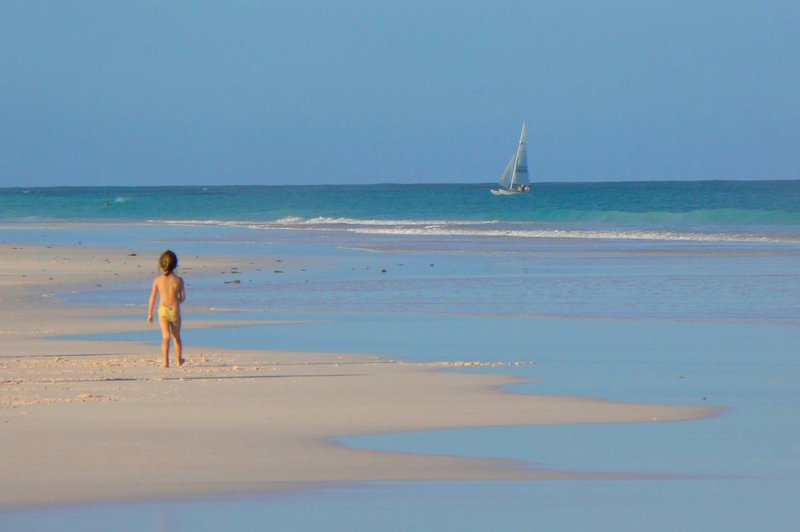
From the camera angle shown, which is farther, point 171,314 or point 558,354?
point 558,354

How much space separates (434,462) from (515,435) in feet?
3.39

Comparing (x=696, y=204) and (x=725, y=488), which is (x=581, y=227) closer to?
(x=696, y=204)

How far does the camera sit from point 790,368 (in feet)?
39.4

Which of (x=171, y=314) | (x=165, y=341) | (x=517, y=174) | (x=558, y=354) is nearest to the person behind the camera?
(x=165, y=341)

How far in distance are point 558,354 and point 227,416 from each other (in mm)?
4604

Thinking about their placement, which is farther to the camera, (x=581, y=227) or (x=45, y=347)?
(x=581, y=227)

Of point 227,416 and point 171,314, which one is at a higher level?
point 171,314

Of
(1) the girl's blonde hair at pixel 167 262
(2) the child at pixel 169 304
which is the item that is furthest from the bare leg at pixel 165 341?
(1) the girl's blonde hair at pixel 167 262

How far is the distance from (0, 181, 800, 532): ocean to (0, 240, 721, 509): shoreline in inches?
11.2

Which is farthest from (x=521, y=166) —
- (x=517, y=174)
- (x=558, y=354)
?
(x=558, y=354)

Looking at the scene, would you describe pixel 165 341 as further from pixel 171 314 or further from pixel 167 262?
pixel 167 262

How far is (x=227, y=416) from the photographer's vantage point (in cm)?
947

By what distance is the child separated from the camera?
477 inches

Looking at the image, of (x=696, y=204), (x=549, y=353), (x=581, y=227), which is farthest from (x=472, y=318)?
(x=696, y=204)
